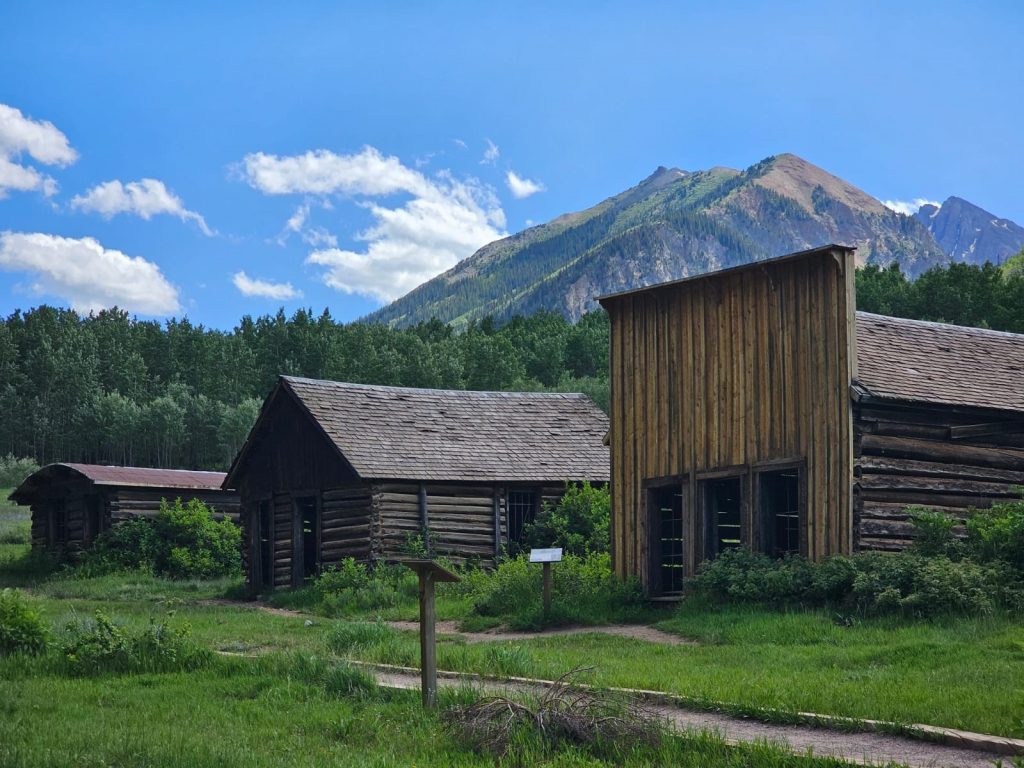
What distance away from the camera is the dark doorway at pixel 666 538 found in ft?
84.2

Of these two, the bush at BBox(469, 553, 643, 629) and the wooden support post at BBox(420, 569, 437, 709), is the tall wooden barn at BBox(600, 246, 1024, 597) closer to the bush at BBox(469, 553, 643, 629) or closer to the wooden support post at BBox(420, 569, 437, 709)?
the bush at BBox(469, 553, 643, 629)

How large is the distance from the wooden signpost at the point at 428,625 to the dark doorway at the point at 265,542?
22009mm

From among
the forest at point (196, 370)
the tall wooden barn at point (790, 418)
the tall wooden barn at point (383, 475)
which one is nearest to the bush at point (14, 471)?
the forest at point (196, 370)

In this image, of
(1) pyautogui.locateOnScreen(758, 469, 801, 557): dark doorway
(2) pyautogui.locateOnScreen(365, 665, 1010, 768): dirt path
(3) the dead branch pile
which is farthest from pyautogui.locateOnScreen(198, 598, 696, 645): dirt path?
(3) the dead branch pile

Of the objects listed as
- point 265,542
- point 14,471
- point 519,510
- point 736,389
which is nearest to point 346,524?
point 265,542

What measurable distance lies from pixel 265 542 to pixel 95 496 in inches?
378

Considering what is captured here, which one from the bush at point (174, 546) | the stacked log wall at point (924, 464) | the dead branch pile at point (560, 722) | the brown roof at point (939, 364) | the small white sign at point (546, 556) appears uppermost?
the brown roof at point (939, 364)

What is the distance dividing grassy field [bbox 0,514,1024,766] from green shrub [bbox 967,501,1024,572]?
211cm

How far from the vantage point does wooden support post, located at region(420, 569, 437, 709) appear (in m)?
13.3

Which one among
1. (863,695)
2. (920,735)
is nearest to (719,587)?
(863,695)

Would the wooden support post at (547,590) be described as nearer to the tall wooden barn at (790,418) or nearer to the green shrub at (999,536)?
the tall wooden barn at (790,418)

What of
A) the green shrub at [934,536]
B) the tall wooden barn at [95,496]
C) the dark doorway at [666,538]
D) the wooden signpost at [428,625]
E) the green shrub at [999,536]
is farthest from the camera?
the tall wooden barn at [95,496]

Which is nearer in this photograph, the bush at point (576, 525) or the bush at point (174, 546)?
the bush at point (576, 525)

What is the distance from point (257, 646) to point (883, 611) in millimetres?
9485
